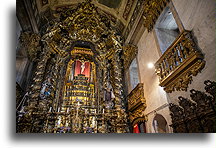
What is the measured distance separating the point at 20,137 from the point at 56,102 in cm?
412

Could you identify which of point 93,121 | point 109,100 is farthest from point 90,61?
point 93,121

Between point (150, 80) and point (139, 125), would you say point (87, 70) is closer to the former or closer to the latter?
point (150, 80)

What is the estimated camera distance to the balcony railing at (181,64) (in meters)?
2.49

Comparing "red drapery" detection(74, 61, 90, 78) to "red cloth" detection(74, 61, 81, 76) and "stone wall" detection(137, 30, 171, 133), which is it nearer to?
"red cloth" detection(74, 61, 81, 76)

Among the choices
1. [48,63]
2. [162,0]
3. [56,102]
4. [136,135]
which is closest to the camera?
[136,135]

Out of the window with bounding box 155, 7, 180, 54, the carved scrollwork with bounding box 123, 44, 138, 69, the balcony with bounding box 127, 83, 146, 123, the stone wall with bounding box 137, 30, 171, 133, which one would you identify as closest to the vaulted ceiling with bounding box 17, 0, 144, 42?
the carved scrollwork with bounding box 123, 44, 138, 69

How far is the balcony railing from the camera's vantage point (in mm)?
2494

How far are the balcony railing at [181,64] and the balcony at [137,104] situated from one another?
1.13 metres

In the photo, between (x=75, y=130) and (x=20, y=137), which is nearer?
(x=20, y=137)

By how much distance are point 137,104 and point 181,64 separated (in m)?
2.21

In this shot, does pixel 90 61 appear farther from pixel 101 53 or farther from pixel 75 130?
pixel 75 130

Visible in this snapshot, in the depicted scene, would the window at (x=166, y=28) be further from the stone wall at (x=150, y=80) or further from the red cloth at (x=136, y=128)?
the red cloth at (x=136, y=128)

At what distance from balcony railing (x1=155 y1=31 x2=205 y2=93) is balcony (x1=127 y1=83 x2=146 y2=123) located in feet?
3.72

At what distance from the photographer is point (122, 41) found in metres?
7.08
